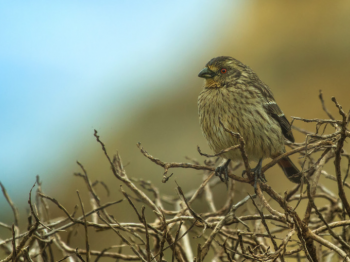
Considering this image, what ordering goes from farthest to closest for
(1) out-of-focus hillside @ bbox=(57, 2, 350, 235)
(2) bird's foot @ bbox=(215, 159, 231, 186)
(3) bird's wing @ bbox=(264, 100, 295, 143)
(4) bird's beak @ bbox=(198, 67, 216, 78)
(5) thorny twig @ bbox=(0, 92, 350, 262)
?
(1) out-of-focus hillside @ bbox=(57, 2, 350, 235), (4) bird's beak @ bbox=(198, 67, 216, 78), (3) bird's wing @ bbox=(264, 100, 295, 143), (2) bird's foot @ bbox=(215, 159, 231, 186), (5) thorny twig @ bbox=(0, 92, 350, 262)

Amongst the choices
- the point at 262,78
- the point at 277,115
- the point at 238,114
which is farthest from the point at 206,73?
the point at 262,78

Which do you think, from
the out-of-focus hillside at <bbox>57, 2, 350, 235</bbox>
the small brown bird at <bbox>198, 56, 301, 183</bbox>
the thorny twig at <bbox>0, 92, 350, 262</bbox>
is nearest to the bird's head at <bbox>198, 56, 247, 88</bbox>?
the small brown bird at <bbox>198, 56, 301, 183</bbox>

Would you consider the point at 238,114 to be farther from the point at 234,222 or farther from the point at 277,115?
the point at 234,222

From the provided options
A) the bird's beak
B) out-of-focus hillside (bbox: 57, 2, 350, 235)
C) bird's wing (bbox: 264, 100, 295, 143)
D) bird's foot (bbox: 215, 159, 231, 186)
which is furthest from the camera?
out-of-focus hillside (bbox: 57, 2, 350, 235)

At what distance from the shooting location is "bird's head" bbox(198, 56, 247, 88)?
4840 millimetres

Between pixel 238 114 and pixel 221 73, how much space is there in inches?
26.5

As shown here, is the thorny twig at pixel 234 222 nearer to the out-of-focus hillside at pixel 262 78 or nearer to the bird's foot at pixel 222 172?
the bird's foot at pixel 222 172

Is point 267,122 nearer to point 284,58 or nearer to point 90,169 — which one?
point 90,169

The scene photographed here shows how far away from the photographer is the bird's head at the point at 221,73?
15.9ft

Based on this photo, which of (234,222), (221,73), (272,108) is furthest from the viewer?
(221,73)

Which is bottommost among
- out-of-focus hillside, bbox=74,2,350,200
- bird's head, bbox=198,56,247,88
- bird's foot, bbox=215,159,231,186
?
bird's foot, bbox=215,159,231,186

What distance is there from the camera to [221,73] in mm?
4918

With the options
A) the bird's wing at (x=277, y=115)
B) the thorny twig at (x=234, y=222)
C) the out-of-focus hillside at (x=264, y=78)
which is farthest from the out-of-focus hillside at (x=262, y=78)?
the thorny twig at (x=234, y=222)

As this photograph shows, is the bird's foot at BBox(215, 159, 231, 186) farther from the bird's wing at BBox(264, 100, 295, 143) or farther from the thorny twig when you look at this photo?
the bird's wing at BBox(264, 100, 295, 143)
